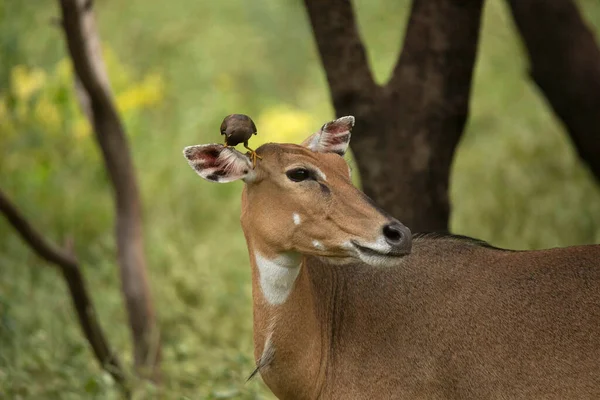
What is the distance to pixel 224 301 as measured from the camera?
7355mm

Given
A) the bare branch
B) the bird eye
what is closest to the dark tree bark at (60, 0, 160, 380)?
the bare branch

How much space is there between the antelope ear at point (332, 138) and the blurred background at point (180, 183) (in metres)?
1.32

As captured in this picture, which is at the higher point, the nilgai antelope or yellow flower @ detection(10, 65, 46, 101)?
the nilgai antelope

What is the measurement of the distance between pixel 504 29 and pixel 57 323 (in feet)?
20.6

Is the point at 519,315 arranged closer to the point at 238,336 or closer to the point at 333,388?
the point at 333,388

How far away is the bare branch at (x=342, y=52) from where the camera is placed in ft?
15.5

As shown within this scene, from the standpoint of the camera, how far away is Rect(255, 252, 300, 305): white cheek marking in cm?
376

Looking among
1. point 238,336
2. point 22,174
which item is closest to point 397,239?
point 238,336

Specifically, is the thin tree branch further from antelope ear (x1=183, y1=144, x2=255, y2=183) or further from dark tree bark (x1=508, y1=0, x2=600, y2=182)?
dark tree bark (x1=508, y1=0, x2=600, y2=182)

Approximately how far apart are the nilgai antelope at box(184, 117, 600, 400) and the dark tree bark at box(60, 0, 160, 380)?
80.6 inches

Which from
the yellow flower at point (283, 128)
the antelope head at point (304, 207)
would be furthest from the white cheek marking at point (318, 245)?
the yellow flower at point (283, 128)

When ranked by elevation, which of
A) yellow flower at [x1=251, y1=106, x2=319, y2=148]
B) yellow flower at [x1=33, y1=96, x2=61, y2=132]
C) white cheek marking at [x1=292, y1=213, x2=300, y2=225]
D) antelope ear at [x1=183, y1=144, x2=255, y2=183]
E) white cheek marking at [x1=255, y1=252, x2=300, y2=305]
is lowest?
yellow flower at [x1=251, y1=106, x2=319, y2=148]

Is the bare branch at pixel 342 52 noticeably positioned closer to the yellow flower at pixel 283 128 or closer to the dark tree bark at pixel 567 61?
the dark tree bark at pixel 567 61

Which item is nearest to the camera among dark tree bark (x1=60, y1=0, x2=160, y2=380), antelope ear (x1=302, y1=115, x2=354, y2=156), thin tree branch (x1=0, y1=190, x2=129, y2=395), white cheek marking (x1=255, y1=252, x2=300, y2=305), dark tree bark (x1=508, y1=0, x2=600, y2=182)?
white cheek marking (x1=255, y1=252, x2=300, y2=305)
